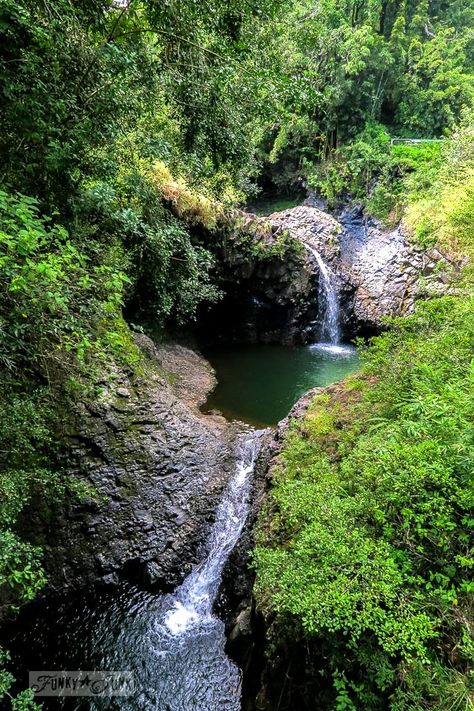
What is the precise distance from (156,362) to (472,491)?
768cm

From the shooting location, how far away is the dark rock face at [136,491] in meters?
5.32

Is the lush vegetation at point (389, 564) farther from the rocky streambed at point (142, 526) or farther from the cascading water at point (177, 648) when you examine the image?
the cascading water at point (177, 648)

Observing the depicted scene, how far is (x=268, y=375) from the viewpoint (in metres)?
13.4

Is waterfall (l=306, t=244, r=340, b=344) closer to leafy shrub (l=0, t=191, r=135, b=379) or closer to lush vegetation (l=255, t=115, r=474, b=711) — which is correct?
lush vegetation (l=255, t=115, r=474, b=711)

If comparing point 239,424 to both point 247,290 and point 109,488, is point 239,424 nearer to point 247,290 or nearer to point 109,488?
point 109,488

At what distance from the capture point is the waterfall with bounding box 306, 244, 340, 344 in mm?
17188

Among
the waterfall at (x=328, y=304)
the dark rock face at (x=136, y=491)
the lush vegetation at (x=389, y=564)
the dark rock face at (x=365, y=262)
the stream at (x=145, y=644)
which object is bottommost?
the stream at (x=145, y=644)

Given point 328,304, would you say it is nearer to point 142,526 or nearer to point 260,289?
point 260,289

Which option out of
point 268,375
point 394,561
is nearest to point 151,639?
point 394,561

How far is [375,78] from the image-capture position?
21422 millimetres

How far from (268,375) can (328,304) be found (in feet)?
19.4

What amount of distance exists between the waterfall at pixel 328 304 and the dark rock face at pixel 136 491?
10977mm

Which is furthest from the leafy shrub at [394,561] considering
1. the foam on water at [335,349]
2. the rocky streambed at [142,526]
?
the foam on water at [335,349]

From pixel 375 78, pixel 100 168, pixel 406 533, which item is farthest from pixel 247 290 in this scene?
pixel 375 78
